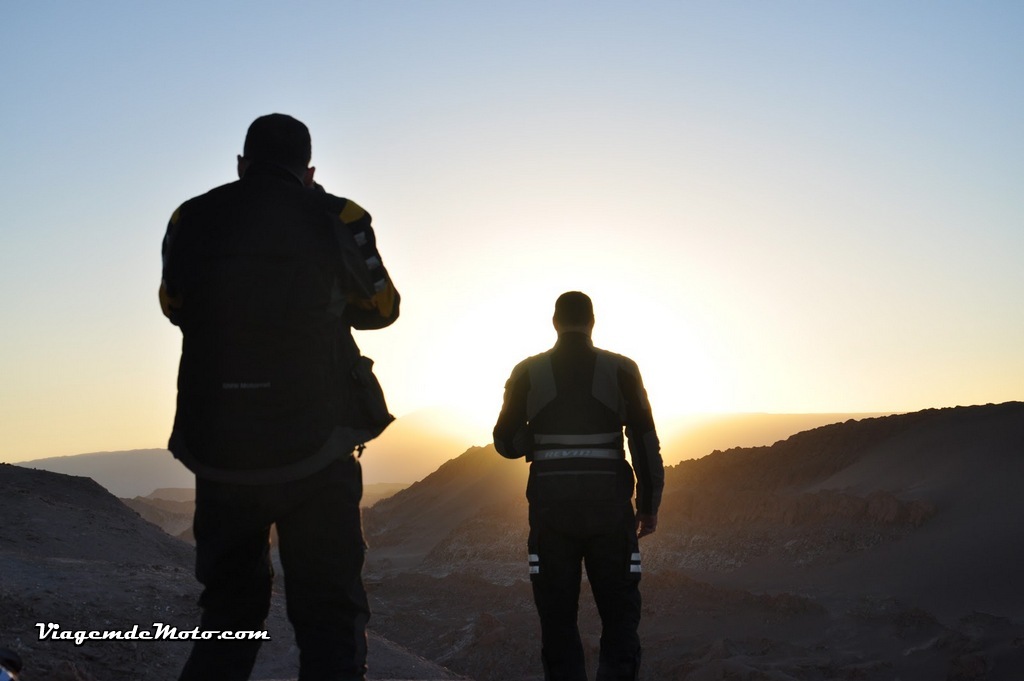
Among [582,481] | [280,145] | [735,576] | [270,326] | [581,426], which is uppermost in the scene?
[280,145]

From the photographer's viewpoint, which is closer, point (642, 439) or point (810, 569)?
point (642, 439)

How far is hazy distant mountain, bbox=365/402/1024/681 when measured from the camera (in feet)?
44.9

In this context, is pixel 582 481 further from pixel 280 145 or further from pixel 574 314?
pixel 280 145

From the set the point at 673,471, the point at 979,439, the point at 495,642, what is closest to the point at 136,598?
the point at 495,642

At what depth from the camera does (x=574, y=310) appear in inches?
197

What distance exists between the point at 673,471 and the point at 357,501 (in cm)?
2801

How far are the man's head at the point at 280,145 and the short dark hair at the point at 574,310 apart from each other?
2.02 m

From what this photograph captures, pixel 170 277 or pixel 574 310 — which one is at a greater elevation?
pixel 574 310

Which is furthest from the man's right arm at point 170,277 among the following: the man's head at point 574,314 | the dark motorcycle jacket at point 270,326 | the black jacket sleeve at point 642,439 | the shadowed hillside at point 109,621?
the shadowed hillside at point 109,621

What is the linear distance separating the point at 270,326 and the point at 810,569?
17.6m

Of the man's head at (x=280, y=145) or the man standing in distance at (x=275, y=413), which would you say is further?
the man's head at (x=280, y=145)

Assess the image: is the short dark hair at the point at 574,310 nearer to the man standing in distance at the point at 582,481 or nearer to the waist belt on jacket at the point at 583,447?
the man standing in distance at the point at 582,481

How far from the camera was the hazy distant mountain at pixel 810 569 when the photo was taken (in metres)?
13.7

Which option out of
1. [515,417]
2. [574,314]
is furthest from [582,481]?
[574,314]
